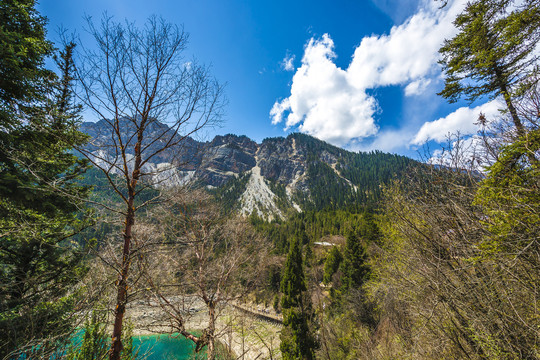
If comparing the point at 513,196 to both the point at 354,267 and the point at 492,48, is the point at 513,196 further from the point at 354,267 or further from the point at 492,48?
the point at 354,267

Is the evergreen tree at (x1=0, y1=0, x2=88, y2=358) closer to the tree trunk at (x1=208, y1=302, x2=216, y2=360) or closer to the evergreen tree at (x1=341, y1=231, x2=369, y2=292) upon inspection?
the tree trunk at (x1=208, y1=302, x2=216, y2=360)

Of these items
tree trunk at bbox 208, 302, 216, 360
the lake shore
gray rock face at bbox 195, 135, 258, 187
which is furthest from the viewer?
gray rock face at bbox 195, 135, 258, 187

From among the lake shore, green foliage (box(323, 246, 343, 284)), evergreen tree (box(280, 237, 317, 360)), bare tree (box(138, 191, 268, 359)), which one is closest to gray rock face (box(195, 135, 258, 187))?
green foliage (box(323, 246, 343, 284))

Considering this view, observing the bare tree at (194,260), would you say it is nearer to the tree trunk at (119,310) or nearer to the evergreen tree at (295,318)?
the tree trunk at (119,310)

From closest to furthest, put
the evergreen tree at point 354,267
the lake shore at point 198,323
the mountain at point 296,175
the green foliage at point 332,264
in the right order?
the lake shore at point 198,323 → the evergreen tree at point 354,267 → the green foliage at point 332,264 → the mountain at point 296,175

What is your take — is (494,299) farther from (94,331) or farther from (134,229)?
(94,331)

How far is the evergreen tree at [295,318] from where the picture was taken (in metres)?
12.9

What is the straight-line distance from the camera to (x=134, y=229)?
3883mm

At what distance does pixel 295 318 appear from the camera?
1407 centimetres

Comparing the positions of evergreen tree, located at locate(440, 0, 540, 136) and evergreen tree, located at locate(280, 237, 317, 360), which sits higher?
evergreen tree, located at locate(440, 0, 540, 136)

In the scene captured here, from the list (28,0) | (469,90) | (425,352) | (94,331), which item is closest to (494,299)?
(425,352)

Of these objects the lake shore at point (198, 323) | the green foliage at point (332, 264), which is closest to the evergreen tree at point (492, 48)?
the lake shore at point (198, 323)

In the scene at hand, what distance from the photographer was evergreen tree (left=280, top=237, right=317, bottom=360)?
1291 centimetres

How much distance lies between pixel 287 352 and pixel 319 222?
42595 millimetres
